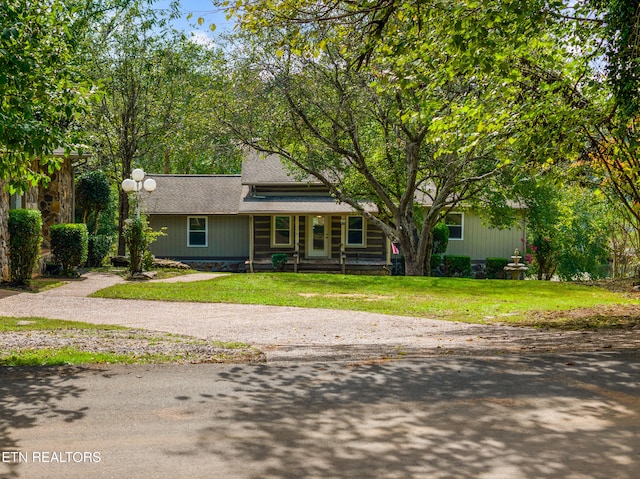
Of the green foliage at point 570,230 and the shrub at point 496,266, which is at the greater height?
the green foliage at point 570,230

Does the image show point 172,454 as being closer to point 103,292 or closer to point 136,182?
point 103,292

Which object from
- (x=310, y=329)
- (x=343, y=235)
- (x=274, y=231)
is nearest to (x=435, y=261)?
(x=343, y=235)

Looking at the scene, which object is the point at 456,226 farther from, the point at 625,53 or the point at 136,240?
the point at 625,53

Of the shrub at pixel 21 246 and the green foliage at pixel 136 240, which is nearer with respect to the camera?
the shrub at pixel 21 246

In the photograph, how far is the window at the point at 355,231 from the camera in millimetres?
30266

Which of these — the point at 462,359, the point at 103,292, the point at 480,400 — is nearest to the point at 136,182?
the point at 103,292

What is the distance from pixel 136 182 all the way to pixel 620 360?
16.9 m

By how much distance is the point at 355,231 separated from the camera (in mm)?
A: 30328

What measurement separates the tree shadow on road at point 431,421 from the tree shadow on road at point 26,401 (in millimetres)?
1094

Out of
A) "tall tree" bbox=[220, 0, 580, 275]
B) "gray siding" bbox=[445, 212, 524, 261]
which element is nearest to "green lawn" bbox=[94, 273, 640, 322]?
"tall tree" bbox=[220, 0, 580, 275]

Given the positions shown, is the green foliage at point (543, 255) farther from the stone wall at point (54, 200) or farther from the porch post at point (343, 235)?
the stone wall at point (54, 200)

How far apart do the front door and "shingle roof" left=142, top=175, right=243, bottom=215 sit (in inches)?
138

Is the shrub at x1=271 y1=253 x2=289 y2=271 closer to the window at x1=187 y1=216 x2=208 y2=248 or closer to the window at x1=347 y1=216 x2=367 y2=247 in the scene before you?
the window at x1=347 y1=216 x2=367 y2=247

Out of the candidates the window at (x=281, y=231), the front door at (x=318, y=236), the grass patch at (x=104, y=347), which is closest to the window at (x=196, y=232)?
the window at (x=281, y=231)
